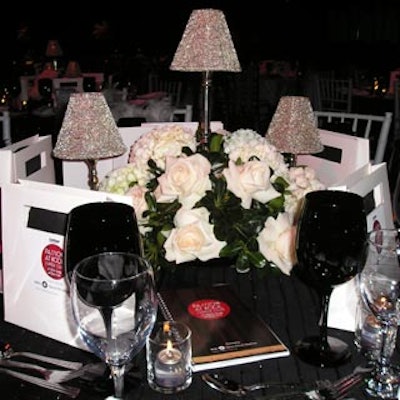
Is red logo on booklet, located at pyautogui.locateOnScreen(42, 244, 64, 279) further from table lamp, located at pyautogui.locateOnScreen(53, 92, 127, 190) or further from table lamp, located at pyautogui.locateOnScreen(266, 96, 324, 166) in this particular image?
table lamp, located at pyautogui.locateOnScreen(266, 96, 324, 166)

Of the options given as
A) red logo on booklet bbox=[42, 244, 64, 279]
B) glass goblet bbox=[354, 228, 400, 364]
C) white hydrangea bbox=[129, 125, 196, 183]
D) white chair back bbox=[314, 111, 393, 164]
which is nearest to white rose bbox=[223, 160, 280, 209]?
white hydrangea bbox=[129, 125, 196, 183]

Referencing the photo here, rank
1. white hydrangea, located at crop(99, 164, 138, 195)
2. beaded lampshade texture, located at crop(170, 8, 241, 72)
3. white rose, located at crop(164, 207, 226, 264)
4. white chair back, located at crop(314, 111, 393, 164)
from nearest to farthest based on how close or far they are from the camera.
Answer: white rose, located at crop(164, 207, 226, 264), white hydrangea, located at crop(99, 164, 138, 195), beaded lampshade texture, located at crop(170, 8, 241, 72), white chair back, located at crop(314, 111, 393, 164)

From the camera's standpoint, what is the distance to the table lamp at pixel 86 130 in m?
1.29

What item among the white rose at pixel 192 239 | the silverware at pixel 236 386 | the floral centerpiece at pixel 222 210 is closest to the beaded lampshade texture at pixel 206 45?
the floral centerpiece at pixel 222 210

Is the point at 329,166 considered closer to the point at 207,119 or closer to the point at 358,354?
the point at 207,119

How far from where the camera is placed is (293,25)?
1031cm

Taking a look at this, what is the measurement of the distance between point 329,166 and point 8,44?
9.30 metres

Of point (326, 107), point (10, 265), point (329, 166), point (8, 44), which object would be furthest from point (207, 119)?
point (8, 44)

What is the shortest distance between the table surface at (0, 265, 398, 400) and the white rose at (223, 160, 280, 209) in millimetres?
150

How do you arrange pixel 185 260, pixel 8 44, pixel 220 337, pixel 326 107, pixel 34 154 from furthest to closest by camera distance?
1. pixel 8 44
2. pixel 326 107
3. pixel 34 154
4. pixel 185 260
5. pixel 220 337

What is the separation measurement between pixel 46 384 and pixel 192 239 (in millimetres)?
374

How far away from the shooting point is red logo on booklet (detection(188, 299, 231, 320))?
3.11 ft

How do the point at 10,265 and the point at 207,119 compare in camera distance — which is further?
the point at 207,119

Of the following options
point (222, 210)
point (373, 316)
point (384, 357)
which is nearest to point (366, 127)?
point (222, 210)
